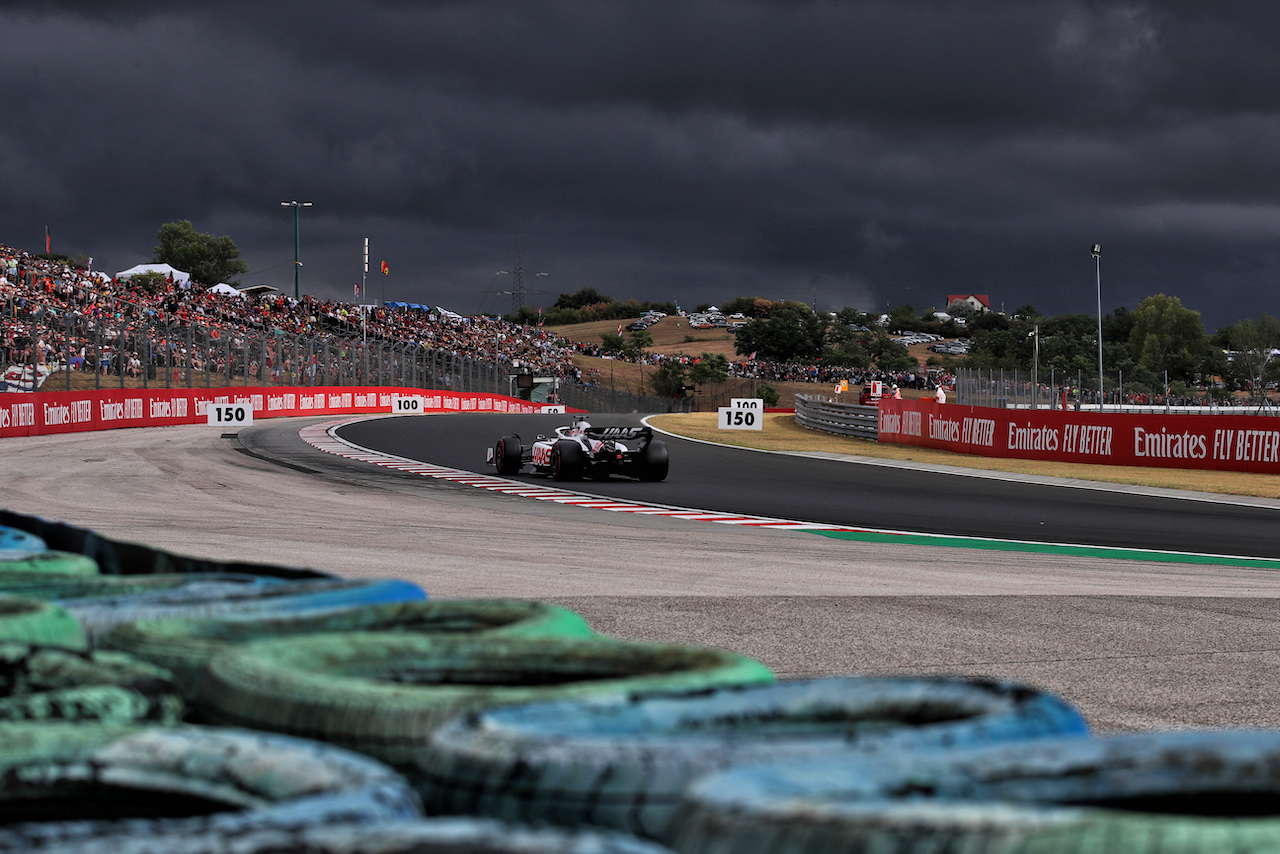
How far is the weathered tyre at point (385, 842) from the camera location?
108 centimetres

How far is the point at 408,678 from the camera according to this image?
2107mm

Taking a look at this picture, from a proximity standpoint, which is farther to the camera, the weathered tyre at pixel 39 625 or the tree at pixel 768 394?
the tree at pixel 768 394

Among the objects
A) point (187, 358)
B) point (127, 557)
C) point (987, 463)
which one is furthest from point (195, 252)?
point (127, 557)

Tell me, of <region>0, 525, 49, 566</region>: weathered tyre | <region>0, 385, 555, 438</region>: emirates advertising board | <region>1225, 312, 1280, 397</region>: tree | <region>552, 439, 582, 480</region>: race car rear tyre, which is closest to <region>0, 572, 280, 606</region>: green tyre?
<region>0, 525, 49, 566</region>: weathered tyre

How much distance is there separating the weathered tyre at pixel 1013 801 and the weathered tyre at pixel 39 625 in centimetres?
148

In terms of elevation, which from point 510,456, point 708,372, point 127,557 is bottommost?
point 510,456

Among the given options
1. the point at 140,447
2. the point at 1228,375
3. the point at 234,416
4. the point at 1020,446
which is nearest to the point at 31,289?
the point at 234,416

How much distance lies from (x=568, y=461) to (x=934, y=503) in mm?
5644

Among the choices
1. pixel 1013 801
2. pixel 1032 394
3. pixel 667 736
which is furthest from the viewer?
pixel 1032 394

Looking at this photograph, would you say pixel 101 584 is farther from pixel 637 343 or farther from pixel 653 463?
pixel 637 343

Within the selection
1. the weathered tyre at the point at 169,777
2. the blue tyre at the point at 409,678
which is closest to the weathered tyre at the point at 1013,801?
the weathered tyre at the point at 169,777

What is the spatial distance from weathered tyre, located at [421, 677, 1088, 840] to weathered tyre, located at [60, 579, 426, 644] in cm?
122

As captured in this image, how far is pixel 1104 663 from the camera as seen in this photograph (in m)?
5.69

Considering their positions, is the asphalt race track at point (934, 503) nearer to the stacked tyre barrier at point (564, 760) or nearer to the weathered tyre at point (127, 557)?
the weathered tyre at point (127, 557)
